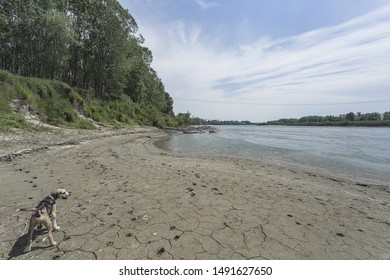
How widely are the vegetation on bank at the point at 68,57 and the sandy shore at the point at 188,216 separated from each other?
14832mm

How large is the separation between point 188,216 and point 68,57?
40.8 m

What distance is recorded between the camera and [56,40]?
3152cm

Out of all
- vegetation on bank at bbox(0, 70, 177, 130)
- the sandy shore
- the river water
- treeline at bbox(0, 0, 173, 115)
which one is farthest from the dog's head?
treeline at bbox(0, 0, 173, 115)

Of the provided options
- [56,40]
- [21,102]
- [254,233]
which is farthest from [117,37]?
[254,233]

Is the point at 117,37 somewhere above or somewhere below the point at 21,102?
above

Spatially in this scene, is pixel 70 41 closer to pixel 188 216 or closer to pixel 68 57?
pixel 68 57

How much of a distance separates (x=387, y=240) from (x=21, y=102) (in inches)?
977

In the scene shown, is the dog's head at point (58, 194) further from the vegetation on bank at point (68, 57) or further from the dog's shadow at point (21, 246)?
the vegetation on bank at point (68, 57)

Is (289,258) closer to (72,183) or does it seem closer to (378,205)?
(378,205)

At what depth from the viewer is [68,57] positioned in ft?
119

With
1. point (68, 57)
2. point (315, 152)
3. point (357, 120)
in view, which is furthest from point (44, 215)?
point (357, 120)

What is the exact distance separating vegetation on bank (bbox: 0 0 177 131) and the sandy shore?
14.8 m

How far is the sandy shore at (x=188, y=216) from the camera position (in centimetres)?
402

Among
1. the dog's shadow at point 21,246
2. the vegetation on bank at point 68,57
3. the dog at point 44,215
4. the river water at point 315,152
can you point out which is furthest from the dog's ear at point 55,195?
the vegetation on bank at point 68,57
